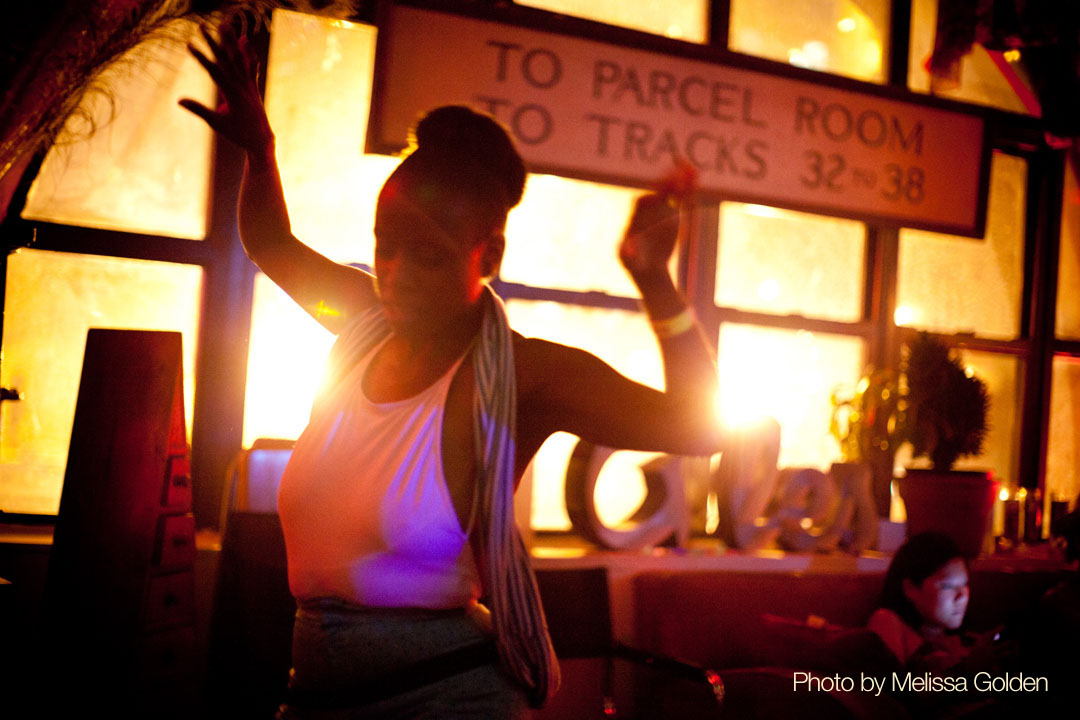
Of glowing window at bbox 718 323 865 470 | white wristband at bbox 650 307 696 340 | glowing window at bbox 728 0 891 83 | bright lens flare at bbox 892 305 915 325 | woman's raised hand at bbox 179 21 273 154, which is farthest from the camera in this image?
bright lens flare at bbox 892 305 915 325

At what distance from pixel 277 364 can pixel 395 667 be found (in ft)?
9.73

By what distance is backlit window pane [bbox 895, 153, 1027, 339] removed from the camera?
5.20 meters

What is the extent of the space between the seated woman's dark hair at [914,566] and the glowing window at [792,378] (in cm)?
127

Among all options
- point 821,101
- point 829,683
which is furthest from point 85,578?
point 821,101

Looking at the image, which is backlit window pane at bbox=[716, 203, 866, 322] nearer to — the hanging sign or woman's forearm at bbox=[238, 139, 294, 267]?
the hanging sign

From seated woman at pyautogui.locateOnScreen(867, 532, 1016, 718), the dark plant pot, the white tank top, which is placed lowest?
seated woman at pyautogui.locateOnScreen(867, 532, 1016, 718)

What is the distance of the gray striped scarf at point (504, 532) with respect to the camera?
45.3 inches

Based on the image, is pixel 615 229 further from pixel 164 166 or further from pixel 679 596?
pixel 164 166

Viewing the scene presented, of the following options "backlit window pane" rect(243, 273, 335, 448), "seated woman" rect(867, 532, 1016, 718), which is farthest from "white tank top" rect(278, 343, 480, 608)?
"backlit window pane" rect(243, 273, 335, 448)

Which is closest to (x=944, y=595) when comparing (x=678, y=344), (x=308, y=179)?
(x=678, y=344)

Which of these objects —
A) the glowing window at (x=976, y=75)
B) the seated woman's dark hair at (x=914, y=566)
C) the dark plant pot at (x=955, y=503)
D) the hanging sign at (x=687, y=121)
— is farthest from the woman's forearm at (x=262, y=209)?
the glowing window at (x=976, y=75)

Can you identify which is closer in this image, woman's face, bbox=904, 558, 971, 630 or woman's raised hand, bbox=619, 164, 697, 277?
woman's raised hand, bbox=619, 164, 697, 277

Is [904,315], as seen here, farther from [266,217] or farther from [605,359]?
[266,217]

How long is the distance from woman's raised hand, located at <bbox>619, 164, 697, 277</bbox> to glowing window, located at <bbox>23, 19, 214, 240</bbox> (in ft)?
9.78
